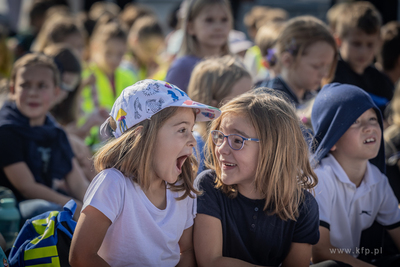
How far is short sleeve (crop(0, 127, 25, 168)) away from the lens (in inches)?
112

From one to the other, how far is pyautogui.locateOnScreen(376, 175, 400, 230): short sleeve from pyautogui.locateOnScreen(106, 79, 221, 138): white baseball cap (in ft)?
4.78

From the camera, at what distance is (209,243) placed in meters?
2.11

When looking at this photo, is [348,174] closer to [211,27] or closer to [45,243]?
[45,243]

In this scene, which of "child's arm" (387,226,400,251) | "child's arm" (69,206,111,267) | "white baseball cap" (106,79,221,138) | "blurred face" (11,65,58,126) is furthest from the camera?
"blurred face" (11,65,58,126)

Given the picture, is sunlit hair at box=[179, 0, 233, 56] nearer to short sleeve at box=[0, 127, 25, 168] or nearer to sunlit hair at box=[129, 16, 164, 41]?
short sleeve at box=[0, 127, 25, 168]

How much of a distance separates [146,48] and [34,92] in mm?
3615

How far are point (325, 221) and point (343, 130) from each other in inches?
22.0

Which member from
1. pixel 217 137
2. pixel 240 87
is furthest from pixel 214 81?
pixel 217 137

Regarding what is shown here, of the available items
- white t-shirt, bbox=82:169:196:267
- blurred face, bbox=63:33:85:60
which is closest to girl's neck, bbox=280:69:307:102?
white t-shirt, bbox=82:169:196:267

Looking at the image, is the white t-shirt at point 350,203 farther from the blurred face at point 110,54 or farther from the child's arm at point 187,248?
the blurred face at point 110,54

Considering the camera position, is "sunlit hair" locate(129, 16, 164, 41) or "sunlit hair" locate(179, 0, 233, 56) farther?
"sunlit hair" locate(129, 16, 164, 41)

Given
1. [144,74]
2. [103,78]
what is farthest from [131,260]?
[144,74]

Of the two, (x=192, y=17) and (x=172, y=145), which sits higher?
(x=192, y=17)

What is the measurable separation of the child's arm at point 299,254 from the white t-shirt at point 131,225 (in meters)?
0.64
